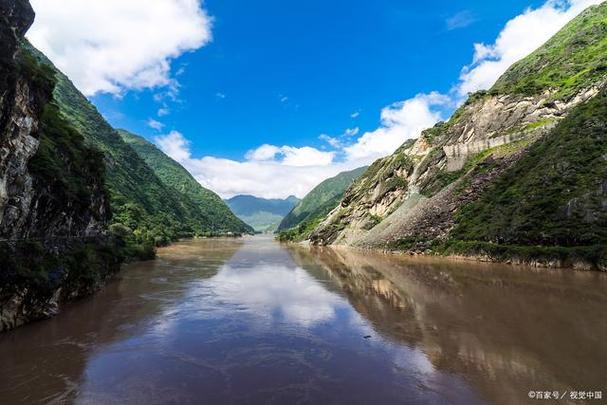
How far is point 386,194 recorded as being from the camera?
12325 cm

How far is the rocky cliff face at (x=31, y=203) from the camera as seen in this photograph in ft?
77.3

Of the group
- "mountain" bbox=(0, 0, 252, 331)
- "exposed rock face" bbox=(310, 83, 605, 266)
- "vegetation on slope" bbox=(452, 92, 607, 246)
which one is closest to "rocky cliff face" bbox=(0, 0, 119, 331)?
"mountain" bbox=(0, 0, 252, 331)

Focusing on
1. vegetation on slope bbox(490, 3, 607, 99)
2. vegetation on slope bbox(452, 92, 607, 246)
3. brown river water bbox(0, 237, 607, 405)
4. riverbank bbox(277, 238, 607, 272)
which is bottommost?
brown river water bbox(0, 237, 607, 405)

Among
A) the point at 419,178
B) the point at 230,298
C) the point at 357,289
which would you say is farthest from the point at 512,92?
the point at 230,298

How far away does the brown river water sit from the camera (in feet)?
53.1

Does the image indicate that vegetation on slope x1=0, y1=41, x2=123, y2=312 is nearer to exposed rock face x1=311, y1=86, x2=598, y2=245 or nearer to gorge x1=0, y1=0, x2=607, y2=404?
gorge x1=0, y1=0, x2=607, y2=404

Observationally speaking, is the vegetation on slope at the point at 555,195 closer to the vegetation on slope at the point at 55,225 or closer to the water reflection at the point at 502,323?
the water reflection at the point at 502,323

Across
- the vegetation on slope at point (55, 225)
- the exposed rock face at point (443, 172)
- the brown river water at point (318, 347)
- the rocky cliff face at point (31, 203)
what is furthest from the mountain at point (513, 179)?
the rocky cliff face at point (31, 203)

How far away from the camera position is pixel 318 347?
73.7 ft

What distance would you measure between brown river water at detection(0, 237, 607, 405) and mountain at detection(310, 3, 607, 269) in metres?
14.5

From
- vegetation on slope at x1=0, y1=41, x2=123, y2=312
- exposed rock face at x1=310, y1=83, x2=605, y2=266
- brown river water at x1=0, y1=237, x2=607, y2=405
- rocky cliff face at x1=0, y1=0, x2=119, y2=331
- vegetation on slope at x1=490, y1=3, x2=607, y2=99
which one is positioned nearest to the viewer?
brown river water at x1=0, y1=237, x2=607, y2=405

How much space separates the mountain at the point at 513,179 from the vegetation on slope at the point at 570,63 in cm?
44

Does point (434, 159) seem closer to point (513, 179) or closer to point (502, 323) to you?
point (513, 179)

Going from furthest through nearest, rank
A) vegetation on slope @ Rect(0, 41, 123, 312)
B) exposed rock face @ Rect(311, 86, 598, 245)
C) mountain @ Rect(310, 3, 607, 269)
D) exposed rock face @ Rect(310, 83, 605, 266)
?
exposed rock face @ Rect(311, 86, 598, 245) < exposed rock face @ Rect(310, 83, 605, 266) < mountain @ Rect(310, 3, 607, 269) < vegetation on slope @ Rect(0, 41, 123, 312)
